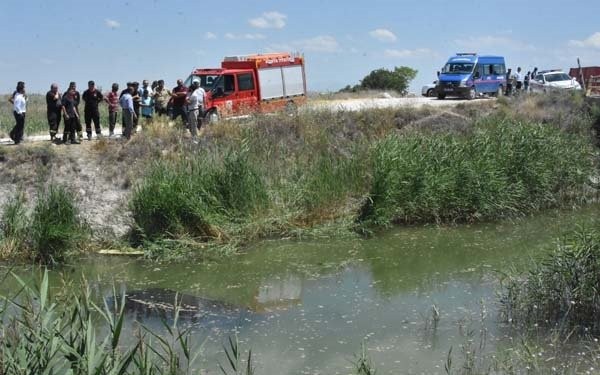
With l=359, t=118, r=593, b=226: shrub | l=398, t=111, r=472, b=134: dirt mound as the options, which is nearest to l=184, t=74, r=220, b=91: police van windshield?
l=398, t=111, r=472, b=134: dirt mound

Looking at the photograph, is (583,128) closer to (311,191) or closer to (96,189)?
Result: (311,191)

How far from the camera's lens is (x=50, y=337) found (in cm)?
546

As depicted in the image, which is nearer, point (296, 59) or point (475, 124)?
point (475, 124)

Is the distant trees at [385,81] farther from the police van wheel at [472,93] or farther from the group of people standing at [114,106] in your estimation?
the group of people standing at [114,106]

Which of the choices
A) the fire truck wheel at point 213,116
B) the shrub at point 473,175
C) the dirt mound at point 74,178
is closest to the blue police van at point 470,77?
the shrub at point 473,175

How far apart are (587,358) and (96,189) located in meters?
12.5

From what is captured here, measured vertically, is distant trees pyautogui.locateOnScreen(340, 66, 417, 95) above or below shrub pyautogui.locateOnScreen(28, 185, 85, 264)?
above

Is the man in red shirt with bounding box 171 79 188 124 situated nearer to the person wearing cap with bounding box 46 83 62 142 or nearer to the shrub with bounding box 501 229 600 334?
the person wearing cap with bounding box 46 83 62 142

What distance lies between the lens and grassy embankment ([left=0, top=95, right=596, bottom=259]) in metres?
15.4

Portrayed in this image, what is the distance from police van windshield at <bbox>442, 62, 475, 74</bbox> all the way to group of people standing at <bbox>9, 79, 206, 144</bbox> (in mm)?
17230

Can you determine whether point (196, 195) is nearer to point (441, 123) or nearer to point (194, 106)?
point (194, 106)

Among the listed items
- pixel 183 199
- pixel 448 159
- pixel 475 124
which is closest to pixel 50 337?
pixel 183 199

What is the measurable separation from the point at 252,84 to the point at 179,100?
16.4 feet

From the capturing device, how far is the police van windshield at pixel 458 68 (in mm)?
33906
